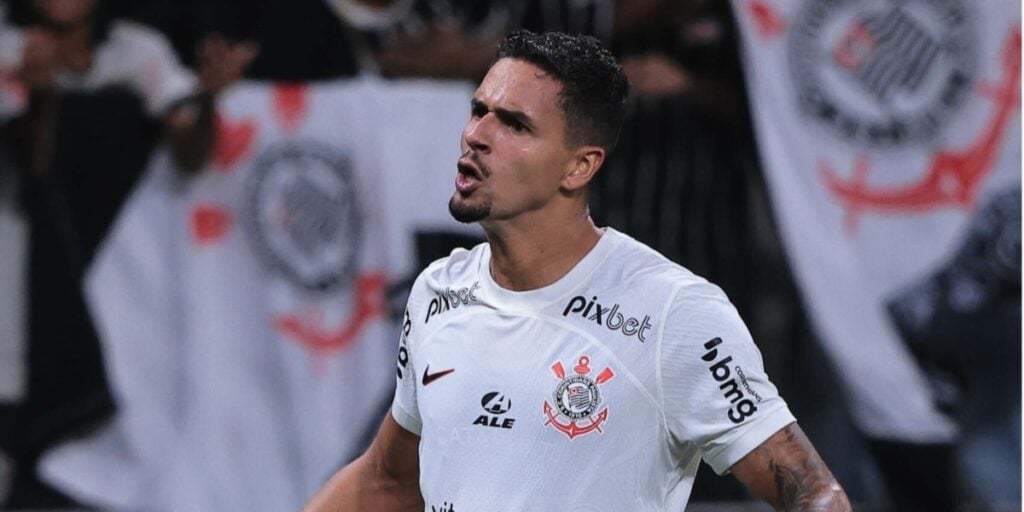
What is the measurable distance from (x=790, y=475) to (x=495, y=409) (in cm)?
53

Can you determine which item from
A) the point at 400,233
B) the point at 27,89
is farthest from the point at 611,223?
the point at 27,89

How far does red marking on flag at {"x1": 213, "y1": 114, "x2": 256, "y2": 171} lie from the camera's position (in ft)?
19.4

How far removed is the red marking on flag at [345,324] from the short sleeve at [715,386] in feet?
10.9

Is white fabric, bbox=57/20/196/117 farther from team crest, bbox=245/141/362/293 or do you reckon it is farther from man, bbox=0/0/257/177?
team crest, bbox=245/141/362/293

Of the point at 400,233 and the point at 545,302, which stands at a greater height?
the point at 545,302

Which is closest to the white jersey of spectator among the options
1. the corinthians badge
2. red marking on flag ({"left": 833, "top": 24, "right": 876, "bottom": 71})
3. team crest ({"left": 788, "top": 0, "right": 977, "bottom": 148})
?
team crest ({"left": 788, "top": 0, "right": 977, "bottom": 148})

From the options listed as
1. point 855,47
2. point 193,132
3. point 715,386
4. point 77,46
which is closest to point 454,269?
point 715,386

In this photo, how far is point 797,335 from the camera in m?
6.16

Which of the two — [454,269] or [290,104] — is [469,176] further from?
[290,104]

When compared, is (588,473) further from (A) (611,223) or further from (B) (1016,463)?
(B) (1016,463)

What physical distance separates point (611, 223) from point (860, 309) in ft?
3.40

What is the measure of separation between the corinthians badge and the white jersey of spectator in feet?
11.3

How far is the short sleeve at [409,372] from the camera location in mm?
3074

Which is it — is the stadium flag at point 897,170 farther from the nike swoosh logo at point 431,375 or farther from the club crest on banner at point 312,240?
the nike swoosh logo at point 431,375
